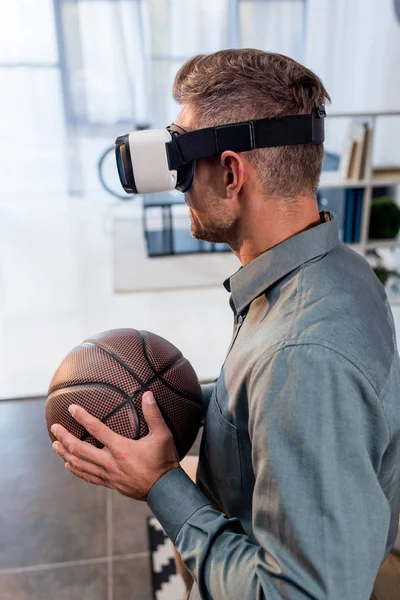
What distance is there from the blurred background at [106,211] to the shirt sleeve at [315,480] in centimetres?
125

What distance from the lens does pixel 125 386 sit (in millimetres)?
1242

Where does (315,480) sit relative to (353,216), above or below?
above

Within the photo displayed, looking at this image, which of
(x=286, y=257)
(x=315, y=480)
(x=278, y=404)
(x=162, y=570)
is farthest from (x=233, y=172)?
(x=162, y=570)

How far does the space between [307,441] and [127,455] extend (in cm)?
42

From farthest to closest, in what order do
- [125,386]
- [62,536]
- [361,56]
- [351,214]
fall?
1. [361,56]
2. [351,214]
3. [62,536]
4. [125,386]

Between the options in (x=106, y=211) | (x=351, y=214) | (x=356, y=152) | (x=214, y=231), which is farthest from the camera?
(x=106, y=211)

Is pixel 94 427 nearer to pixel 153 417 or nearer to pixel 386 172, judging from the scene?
pixel 153 417

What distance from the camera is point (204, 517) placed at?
3.34 feet

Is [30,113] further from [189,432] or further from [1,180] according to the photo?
[189,432]

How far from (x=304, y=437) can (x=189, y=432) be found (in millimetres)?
566

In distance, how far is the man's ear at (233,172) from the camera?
1.00m

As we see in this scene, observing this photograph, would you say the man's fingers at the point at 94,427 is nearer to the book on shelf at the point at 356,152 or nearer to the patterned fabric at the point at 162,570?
the patterned fabric at the point at 162,570

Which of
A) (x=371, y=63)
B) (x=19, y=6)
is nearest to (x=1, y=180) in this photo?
(x=19, y=6)

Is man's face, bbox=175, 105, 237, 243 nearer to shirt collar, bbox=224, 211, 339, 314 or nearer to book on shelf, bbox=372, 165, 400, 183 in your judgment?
shirt collar, bbox=224, 211, 339, 314
